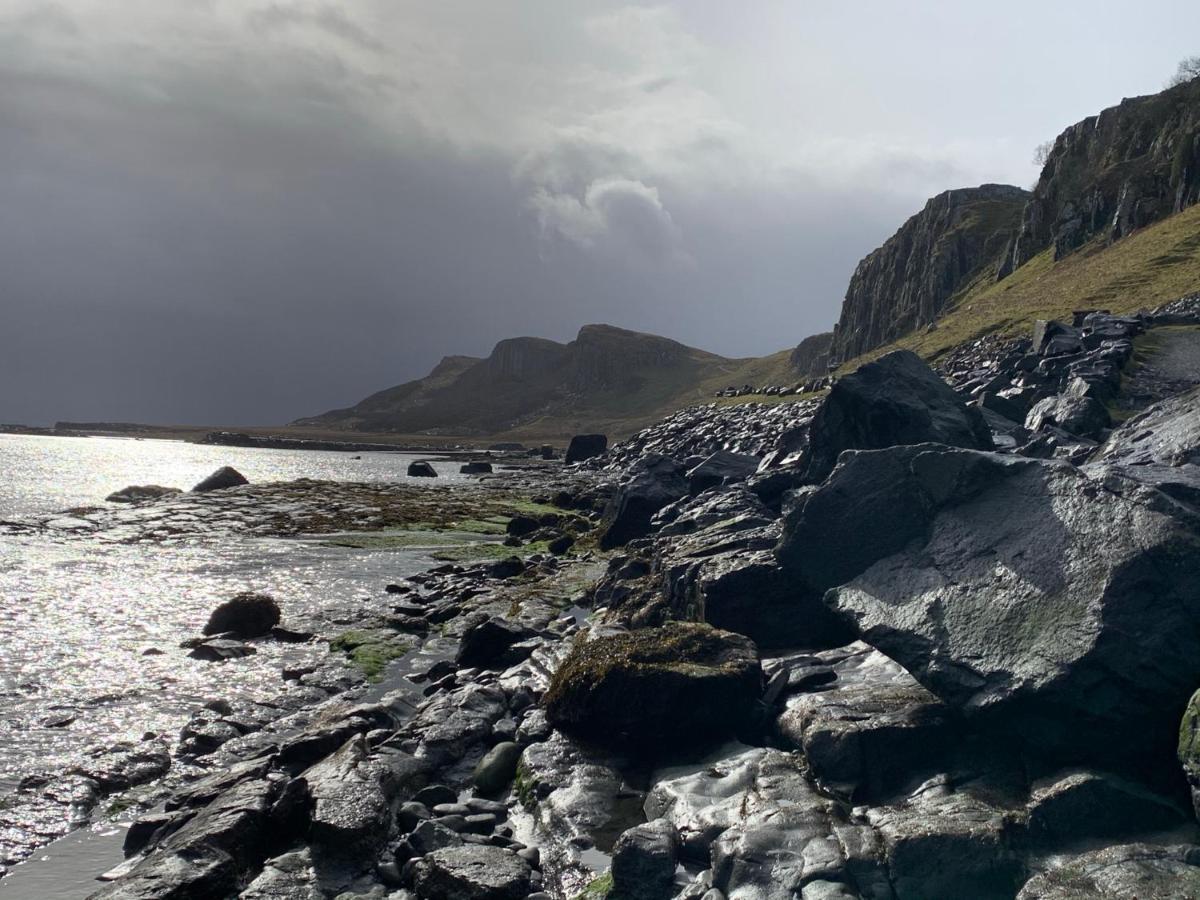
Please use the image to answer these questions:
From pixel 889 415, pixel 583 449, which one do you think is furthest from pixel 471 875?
pixel 583 449

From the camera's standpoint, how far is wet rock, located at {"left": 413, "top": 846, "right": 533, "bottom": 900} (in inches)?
314

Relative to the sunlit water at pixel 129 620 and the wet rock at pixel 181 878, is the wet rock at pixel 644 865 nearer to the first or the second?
the wet rock at pixel 181 878

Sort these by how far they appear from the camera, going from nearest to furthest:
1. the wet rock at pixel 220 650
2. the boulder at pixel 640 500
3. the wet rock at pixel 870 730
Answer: the wet rock at pixel 870 730 → the wet rock at pixel 220 650 → the boulder at pixel 640 500

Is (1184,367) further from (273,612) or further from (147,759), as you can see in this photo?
(147,759)

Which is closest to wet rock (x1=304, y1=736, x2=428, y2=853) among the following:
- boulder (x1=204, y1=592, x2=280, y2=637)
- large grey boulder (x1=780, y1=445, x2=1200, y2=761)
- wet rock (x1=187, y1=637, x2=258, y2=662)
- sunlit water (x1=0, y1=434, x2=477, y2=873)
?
sunlit water (x1=0, y1=434, x2=477, y2=873)

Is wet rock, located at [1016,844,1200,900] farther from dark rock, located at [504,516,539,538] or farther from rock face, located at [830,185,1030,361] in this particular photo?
rock face, located at [830,185,1030,361]

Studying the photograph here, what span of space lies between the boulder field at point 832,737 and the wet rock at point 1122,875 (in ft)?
0.08

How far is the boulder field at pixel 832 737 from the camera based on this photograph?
23.7 feet

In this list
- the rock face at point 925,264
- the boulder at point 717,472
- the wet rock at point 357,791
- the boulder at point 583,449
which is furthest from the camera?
the rock face at point 925,264

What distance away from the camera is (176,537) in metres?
38.5

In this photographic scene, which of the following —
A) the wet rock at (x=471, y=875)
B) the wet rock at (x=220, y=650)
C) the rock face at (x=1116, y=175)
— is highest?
the rock face at (x=1116, y=175)

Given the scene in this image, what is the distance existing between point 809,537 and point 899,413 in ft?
32.3

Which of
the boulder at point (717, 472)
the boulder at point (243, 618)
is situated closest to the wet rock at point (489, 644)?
the boulder at point (243, 618)

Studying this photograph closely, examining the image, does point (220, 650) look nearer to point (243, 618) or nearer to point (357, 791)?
point (243, 618)
